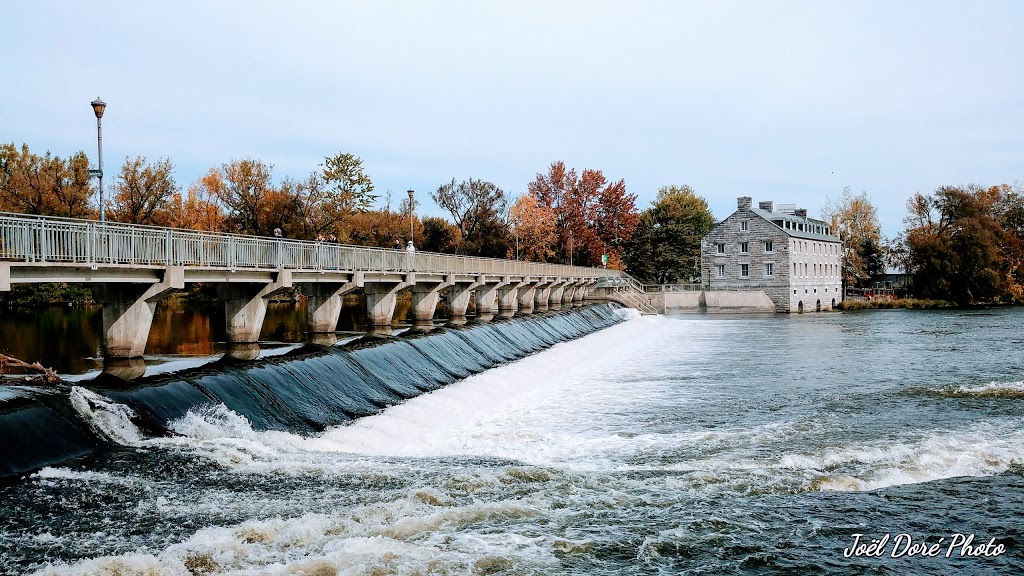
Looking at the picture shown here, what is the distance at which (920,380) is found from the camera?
27641 millimetres

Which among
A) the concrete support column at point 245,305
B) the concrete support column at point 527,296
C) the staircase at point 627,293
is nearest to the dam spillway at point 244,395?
the concrete support column at point 245,305

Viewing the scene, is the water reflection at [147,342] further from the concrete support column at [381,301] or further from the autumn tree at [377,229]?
the autumn tree at [377,229]

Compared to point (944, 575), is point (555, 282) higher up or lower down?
higher up

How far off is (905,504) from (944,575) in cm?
264

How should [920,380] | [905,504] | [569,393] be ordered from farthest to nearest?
[920,380]
[569,393]
[905,504]

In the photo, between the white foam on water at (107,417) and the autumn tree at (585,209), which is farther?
the autumn tree at (585,209)

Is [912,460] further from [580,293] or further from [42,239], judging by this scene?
[580,293]

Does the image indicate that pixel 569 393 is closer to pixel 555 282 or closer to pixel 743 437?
pixel 743 437

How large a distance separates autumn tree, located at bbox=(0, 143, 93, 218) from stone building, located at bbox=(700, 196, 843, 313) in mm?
60363

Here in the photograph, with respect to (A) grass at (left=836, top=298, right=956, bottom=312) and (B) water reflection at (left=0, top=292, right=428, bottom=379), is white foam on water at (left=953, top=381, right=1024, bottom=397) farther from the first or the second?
(A) grass at (left=836, top=298, right=956, bottom=312)

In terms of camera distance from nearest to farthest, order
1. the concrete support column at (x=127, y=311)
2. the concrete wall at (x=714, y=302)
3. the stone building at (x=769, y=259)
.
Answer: the concrete support column at (x=127, y=311), the concrete wall at (x=714, y=302), the stone building at (x=769, y=259)

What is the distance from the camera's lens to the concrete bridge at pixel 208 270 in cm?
1886

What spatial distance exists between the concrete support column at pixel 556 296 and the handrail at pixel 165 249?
30269 millimetres

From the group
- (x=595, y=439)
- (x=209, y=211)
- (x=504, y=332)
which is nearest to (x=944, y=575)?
(x=595, y=439)
